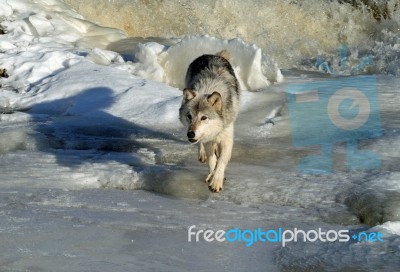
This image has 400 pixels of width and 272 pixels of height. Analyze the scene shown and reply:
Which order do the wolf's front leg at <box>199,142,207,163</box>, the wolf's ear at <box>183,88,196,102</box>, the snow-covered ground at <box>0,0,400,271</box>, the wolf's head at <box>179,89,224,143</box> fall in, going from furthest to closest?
the wolf's front leg at <box>199,142,207,163</box> → the wolf's ear at <box>183,88,196,102</box> → the wolf's head at <box>179,89,224,143</box> → the snow-covered ground at <box>0,0,400,271</box>

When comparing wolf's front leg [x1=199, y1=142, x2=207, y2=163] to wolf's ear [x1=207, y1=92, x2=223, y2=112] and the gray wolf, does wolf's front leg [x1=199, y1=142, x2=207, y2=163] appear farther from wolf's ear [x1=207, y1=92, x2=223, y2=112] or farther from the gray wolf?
wolf's ear [x1=207, y1=92, x2=223, y2=112]

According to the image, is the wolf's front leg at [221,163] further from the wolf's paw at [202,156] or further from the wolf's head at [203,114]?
the wolf's paw at [202,156]

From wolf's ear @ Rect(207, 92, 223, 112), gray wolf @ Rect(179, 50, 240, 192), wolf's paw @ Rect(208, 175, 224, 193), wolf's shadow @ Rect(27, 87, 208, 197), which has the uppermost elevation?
wolf's ear @ Rect(207, 92, 223, 112)

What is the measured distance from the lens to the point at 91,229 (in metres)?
6.16

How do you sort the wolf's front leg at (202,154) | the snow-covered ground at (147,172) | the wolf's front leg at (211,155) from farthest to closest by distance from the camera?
the wolf's front leg at (202,154) → the wolf's front leg at (211,155) → the snow-covered ground at (147,172)

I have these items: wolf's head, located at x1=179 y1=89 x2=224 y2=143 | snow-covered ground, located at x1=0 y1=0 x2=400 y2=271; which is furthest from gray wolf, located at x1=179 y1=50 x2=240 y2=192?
snow-covered ground, located at x1=0 y1=0 x2=400 y2=271

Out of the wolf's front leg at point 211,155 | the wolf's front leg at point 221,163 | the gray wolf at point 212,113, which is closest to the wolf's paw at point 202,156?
the gray wolf at point 212,113

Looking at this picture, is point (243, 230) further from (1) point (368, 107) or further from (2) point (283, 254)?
(1) point (368, 107)

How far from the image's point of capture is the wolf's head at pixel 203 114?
7266 mm

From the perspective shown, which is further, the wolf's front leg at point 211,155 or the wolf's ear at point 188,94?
the wolf's front leg at point 211,155

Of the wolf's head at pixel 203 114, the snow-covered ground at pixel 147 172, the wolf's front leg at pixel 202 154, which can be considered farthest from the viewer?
the wolf's front leg at pixel 202 154

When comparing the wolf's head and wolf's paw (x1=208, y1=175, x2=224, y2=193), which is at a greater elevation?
the wolf's head

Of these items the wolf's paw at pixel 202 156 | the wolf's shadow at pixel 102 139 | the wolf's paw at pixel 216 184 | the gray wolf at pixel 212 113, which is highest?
the gray wolf at pixel 212 113

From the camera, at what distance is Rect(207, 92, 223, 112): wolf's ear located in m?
7.35
